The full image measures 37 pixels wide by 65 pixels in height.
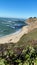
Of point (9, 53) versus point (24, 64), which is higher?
point (9, 53)

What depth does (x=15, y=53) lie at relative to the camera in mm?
11586

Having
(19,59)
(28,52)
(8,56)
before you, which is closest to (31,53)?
(28,52)

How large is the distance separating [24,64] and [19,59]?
1022 millimetres

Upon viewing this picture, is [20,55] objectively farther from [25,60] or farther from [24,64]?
[24,64]

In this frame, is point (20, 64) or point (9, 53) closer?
point (20, 64)

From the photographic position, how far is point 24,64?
1023 centimetres

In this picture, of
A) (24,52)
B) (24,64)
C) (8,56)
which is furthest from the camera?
(24,52)

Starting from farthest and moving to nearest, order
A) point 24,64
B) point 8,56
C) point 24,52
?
point 24,52 < point 8,56 < point 24,64

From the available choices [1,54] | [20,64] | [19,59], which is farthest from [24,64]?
[1,54]

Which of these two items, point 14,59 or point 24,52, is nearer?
point 14,59

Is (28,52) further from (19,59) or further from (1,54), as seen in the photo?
(1,54)

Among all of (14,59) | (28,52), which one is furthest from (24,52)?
(14,59)

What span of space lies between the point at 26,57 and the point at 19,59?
510 mm

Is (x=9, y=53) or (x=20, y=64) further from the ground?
(x=9, y=53)
